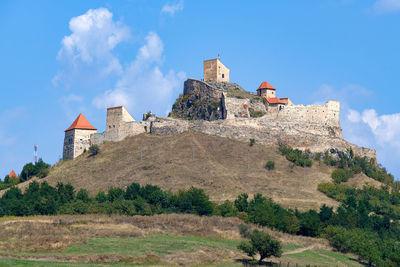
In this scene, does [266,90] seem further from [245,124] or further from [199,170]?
[199,170]

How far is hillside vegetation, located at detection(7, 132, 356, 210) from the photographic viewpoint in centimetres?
6825

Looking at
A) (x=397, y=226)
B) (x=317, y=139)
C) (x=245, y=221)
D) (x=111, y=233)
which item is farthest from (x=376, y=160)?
(x=111, y=233)

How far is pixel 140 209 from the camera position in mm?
59500

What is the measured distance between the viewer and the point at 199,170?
71688mm

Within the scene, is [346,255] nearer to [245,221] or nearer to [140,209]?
[245,221]

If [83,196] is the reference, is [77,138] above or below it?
above

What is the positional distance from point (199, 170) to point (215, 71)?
2280cm

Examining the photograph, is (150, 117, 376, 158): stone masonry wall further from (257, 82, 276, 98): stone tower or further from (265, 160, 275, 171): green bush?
(257, 82, 276, 98): stone tower

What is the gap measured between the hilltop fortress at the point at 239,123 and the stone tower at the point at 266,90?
2102mm

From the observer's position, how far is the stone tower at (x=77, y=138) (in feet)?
266

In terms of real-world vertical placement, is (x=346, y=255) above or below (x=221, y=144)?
below

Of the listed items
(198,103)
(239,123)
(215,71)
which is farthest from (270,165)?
(215,71)

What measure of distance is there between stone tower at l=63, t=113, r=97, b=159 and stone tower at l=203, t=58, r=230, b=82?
18641mm

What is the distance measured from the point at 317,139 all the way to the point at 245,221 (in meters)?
25.1
